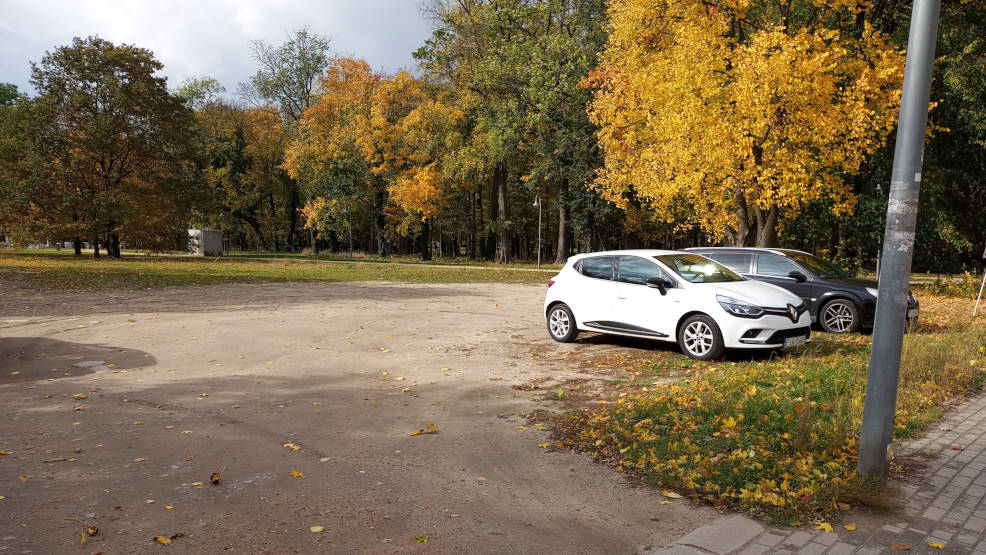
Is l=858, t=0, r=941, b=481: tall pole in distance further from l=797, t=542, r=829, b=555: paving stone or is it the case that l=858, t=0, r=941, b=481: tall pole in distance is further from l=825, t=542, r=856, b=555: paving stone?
l=797, t=542, r=829, b=555: paving stone

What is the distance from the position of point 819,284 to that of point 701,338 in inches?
184

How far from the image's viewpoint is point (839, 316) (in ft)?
40.0

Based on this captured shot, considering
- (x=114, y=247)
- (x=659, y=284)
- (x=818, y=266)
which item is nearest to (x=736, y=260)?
(x=818, y=266)

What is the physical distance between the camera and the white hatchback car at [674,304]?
9.16 meters

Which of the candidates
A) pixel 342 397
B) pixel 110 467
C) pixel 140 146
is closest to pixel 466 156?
pixel 140 146

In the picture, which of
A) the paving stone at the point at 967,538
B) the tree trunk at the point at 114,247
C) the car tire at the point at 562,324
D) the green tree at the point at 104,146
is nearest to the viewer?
the paving stone at the point at 967,538

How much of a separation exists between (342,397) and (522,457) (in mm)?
2951

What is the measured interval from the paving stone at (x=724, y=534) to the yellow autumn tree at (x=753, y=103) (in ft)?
52.8

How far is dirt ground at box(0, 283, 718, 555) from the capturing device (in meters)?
3.99

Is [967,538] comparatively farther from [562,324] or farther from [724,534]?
[562,324]

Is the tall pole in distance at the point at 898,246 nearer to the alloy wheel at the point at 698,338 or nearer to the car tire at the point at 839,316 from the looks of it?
the alloy wheel at the point at 698,338

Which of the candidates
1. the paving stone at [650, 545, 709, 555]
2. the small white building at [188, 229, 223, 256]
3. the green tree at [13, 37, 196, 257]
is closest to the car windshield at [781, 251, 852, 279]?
the paving stone at [650, 545, 709, 555]

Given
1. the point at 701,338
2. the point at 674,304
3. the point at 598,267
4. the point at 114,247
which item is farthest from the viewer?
the point at 114,247

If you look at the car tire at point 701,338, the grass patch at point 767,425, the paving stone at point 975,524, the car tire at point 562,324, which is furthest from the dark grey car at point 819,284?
the paving stone at point 975,524
